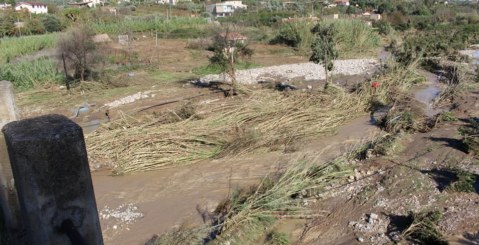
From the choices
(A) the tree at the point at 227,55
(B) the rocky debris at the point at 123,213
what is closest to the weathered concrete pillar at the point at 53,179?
(B) the rocky debris at the point at 123,213

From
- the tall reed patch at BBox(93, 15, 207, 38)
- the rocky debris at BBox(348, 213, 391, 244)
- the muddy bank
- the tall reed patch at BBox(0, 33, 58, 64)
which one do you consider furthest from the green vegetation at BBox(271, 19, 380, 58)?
the rocky debris at BBox(348, 213, 391, 244)

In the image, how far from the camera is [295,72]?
16.9 m

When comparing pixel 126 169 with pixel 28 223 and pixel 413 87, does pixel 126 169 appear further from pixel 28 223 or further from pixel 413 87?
pixel 413 87

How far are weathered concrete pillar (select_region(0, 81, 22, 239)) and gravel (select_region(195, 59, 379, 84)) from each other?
A: 1234 cm

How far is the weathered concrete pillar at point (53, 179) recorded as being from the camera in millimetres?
1207

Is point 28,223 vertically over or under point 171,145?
over

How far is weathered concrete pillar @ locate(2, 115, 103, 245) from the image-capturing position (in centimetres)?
121

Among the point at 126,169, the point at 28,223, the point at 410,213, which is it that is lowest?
the point at 126,169

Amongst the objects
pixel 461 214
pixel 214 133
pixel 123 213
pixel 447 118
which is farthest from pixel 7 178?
pixel 447 118

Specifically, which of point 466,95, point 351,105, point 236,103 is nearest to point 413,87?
point 466,95

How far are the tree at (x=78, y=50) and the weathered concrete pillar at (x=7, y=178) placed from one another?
504 inches

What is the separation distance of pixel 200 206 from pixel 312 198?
1.65 m

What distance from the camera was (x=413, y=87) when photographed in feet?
44.8

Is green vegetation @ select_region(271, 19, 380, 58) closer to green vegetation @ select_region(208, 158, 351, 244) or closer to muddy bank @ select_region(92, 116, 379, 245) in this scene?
muddy bank @ select_region(92, 116, 379, 245)
